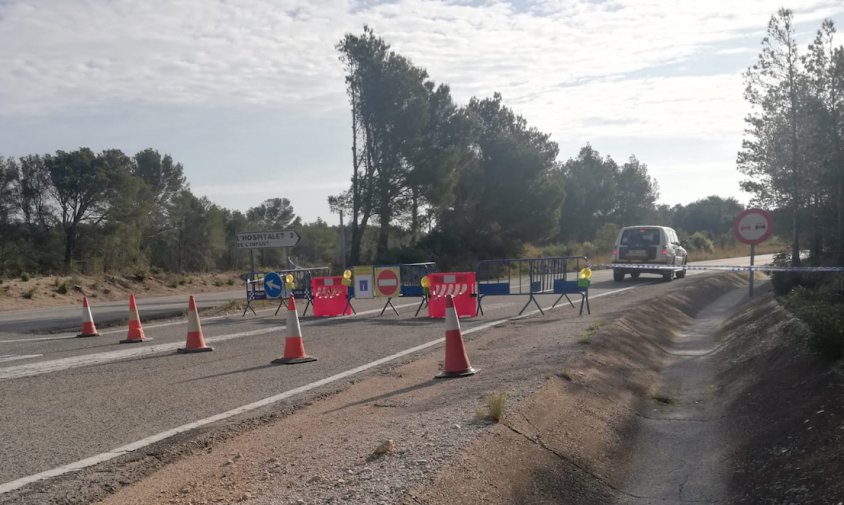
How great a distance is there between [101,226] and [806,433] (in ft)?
163

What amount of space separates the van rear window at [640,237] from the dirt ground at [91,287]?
67.9 feet

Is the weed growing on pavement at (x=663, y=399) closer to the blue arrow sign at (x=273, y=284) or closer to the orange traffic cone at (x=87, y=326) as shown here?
the orange traffic cone at (x=87, y=326)

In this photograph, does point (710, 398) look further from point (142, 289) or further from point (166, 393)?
point (142, 289)

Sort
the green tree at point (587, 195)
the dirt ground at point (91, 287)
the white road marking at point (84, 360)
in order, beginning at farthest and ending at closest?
the green tree at point (587, 195) → the dirt ground at point (91, 287) → the white road marking at point (84, 360)

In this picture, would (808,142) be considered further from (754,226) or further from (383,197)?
(383,197)

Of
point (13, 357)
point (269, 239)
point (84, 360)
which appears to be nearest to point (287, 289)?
point (269, 239)

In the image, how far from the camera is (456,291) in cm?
1717

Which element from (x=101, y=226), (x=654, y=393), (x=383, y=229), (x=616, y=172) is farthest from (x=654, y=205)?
(x=654, y=393)

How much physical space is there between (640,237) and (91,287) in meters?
22.4

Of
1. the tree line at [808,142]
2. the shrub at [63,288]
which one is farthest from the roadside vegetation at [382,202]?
the tree line at [808,142]

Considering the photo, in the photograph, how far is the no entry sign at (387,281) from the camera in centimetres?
1884

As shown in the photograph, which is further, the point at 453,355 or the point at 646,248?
the point at 646,248

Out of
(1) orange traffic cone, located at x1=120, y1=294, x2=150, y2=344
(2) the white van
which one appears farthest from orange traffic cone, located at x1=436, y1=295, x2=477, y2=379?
(2) the white van

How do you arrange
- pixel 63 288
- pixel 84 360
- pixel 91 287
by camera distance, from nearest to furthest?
pixel 84 360, pixel 63 288, pixel 91 287
